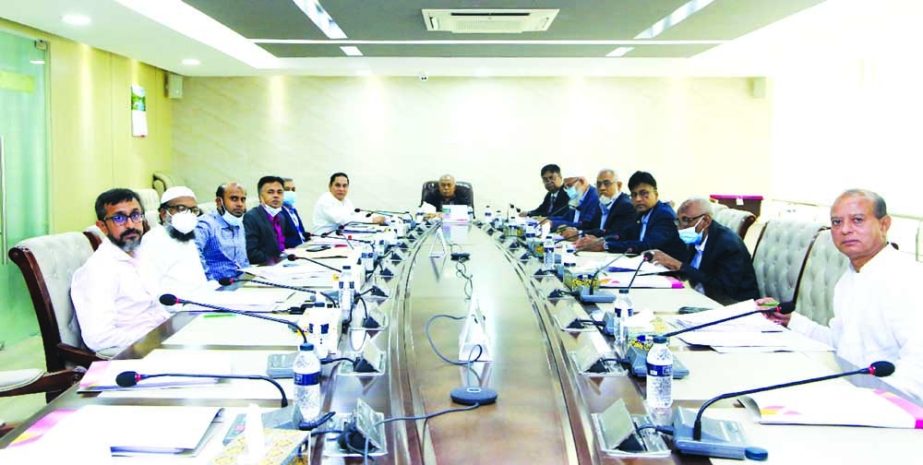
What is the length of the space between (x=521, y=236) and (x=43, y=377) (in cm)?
319

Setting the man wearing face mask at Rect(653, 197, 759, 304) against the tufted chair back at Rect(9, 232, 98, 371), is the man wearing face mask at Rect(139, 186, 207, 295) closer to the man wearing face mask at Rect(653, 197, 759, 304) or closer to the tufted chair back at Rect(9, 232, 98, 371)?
the tufted chair back at Rect(9, 232, 98, 371)

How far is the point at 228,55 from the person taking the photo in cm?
703

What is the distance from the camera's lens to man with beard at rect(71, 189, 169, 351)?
8.09 feet

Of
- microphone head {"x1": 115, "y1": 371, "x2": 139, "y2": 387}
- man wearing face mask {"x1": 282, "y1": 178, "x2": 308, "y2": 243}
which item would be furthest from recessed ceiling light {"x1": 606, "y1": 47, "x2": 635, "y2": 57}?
microphone head {"x1": 115, "y1": 371, "x2": 139, "y2": 387}

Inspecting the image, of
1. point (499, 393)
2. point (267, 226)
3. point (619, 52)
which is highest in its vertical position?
point (619, 52)

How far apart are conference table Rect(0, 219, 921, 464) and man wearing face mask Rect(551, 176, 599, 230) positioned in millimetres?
3646

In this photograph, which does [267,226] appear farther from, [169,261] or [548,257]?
[548,257]

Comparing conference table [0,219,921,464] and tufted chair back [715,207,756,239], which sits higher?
tufted chair back [715,207,756,239]

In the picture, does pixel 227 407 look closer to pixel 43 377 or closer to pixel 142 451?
pixel 142 451

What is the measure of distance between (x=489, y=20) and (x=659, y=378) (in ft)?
14.6

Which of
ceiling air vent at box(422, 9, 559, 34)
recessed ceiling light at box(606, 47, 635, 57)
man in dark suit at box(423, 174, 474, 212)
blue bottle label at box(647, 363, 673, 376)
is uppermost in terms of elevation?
recessed ceiling light at box(606, 47, 635, 57)

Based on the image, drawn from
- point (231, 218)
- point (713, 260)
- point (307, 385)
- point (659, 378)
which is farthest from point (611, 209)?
point (307, 385)

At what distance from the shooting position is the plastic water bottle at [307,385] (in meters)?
1.46

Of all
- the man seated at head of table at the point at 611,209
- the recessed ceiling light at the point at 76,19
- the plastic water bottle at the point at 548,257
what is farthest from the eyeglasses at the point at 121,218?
the man seated at head of table at the point at 611,209
